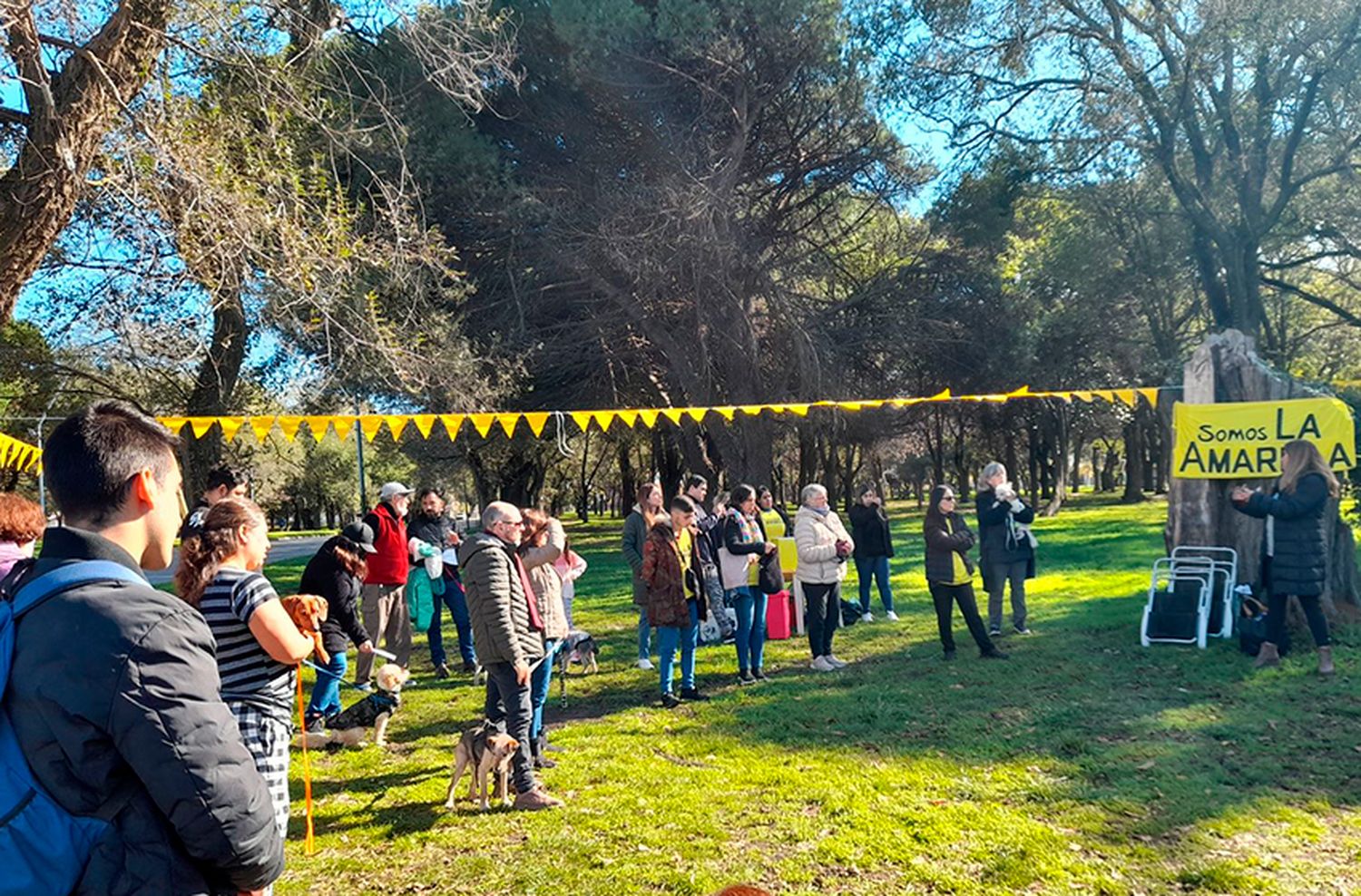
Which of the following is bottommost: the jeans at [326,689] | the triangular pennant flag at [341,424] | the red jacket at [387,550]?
the jeans at [326,689]

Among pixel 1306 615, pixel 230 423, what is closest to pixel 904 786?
pixel 1306 615

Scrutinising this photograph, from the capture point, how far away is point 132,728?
5.07 feet

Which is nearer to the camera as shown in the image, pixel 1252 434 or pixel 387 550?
pixel 387 550

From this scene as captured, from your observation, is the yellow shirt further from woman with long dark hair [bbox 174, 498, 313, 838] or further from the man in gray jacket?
woman with long dark hair [bbox 174, 498, 313, 838]

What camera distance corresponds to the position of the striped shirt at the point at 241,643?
3170 mm

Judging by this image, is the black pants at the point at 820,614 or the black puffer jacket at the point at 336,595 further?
the black pants at the point at 820,614

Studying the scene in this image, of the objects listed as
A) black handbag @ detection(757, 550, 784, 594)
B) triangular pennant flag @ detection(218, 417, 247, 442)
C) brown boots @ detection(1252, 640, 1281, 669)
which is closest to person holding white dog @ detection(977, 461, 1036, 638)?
black handbag @ detection(757, 550, 784, 594)

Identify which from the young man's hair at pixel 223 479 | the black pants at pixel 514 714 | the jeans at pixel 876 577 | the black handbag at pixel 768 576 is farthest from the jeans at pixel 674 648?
the jeans at pixel 876 577

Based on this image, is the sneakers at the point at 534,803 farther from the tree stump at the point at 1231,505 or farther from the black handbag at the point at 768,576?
the tree stump at the point at 1231,505

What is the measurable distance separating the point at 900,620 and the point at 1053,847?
22.1ft

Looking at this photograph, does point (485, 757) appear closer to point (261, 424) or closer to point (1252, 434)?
point (261, 424)

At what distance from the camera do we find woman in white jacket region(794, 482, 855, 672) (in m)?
8.49

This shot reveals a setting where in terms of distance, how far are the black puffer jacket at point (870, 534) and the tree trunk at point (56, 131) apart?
27.8 feet

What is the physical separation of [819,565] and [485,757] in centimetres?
401
